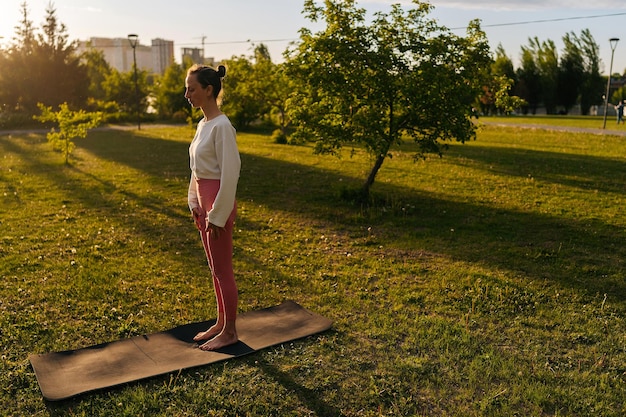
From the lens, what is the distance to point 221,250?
14.0ft

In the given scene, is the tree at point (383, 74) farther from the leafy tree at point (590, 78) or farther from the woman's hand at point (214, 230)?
the leafy tree at point (590, 78)

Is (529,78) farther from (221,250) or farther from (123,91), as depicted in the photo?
(221,250)

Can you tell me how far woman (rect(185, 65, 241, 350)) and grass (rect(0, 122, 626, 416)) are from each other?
0.79 m

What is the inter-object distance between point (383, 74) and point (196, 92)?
19.9 feet

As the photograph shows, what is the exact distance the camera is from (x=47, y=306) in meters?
5.44

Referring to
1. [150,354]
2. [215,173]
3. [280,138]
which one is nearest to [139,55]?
[280,138]

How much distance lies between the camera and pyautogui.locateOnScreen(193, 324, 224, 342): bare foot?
4.70 metres

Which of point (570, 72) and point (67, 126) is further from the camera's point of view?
point (570, 72)

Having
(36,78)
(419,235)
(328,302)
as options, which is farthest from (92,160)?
(36,78)

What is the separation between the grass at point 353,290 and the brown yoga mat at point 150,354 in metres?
0.12

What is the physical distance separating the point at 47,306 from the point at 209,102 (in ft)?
9.24

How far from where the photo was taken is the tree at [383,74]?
378 inches

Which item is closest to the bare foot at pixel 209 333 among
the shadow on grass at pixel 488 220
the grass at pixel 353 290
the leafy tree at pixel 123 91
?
the grass at pixel 353 290

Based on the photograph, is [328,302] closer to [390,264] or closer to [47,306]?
[390,264]
